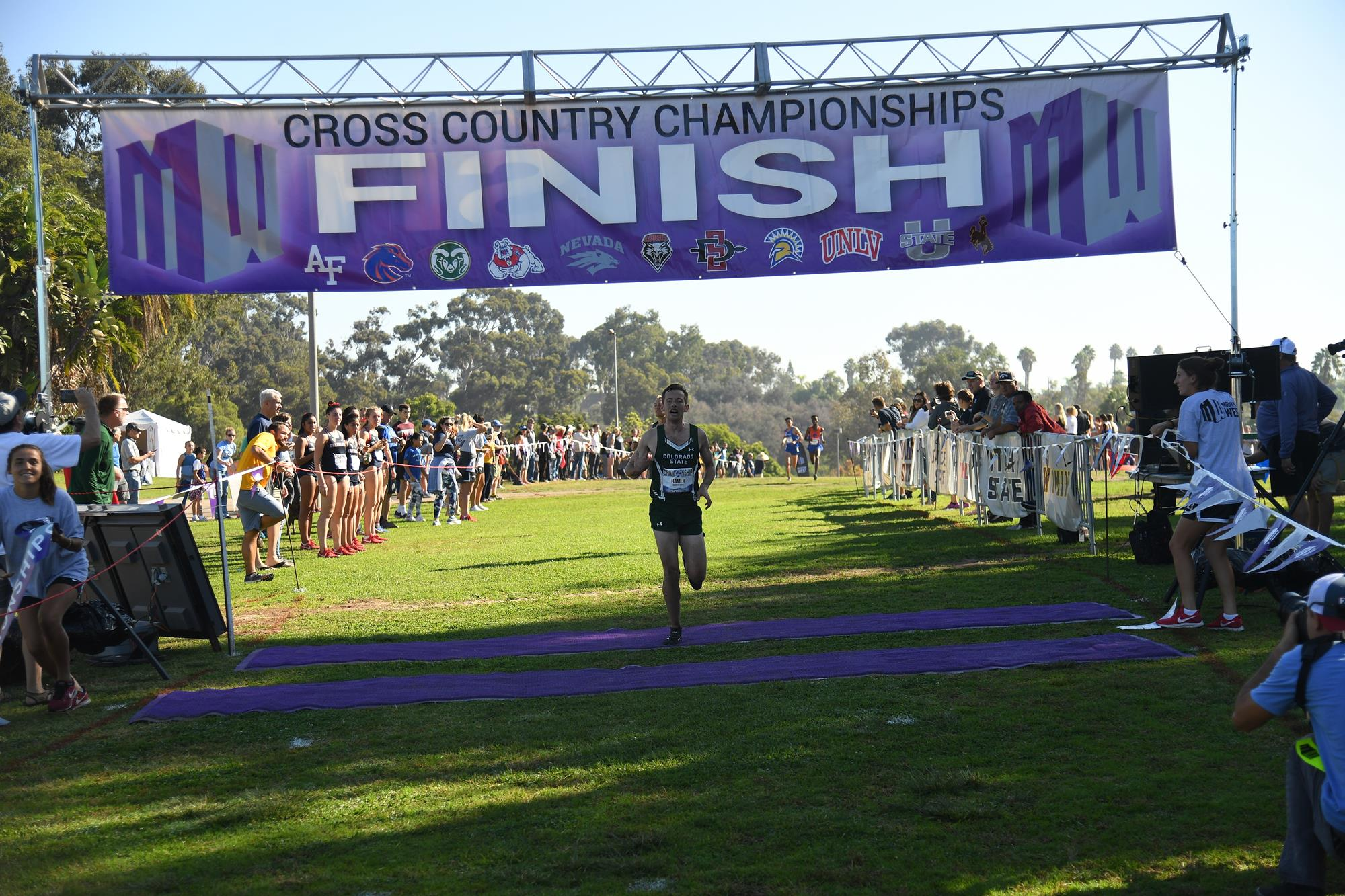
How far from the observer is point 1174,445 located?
10125 millimetres

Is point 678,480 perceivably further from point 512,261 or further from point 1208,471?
point 512,261

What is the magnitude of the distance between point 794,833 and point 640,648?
3957 mm

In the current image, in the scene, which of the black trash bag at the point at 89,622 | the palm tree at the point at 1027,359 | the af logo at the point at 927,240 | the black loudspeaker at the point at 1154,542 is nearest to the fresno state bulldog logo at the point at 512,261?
the af logo at the point at 927,240

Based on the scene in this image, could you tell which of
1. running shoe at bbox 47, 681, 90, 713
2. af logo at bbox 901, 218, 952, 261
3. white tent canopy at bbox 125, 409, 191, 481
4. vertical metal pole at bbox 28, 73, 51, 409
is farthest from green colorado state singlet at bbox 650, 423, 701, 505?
white tent canopy at bbox 125, 409, 191, 481

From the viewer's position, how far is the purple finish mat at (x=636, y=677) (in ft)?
22.4

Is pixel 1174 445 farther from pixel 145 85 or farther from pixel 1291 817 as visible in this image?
pixel 145 85

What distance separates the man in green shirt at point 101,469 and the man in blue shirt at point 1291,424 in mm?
9947

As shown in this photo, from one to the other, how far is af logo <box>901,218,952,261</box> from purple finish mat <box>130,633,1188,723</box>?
241 inches

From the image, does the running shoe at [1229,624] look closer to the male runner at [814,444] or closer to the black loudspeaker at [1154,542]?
the black loudspeaker at [1154,542]

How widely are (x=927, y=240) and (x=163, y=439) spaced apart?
4625cm

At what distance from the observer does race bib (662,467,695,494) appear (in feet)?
27.6

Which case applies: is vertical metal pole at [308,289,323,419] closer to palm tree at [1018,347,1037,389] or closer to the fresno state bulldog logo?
the fresno state bulldog logo

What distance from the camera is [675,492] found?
27.7ft

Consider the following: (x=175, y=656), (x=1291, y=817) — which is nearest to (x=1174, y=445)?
(x=1291, y=817)
